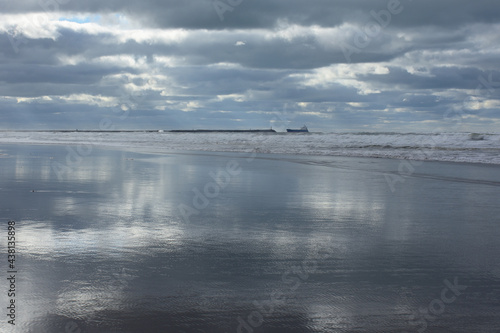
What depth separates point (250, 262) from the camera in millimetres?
7000

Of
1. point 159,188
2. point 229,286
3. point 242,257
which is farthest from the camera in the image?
point 159,188

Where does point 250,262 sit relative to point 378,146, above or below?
below

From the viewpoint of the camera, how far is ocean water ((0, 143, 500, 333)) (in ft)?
16.6

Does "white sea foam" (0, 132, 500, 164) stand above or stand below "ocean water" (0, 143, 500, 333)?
above

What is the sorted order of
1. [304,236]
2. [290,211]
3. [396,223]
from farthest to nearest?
[290,211], [396,223], [304,236]

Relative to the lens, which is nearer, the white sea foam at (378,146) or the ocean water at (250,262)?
the ocean water at (250,262)

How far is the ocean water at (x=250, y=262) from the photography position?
16.6 feet

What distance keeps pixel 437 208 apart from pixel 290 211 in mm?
3841

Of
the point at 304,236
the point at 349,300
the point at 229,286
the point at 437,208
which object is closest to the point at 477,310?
the point at 349,300

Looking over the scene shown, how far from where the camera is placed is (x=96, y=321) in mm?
4879

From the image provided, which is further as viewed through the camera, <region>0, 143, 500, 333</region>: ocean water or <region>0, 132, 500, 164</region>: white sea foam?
<region>0, 132, 500, 164</region>: white sea foam

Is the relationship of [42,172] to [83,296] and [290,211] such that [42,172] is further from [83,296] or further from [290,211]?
[83,296]

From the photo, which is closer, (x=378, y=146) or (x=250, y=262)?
(x=250, y=262)

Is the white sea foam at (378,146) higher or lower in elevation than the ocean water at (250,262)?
higher
